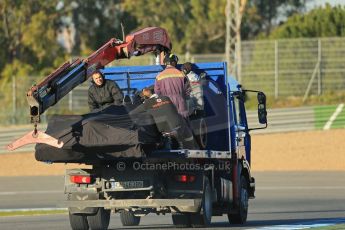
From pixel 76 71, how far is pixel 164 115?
1908 mm

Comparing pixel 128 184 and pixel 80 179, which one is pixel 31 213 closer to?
pixel 80 179

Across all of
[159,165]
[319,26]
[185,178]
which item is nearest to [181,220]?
[185,178]

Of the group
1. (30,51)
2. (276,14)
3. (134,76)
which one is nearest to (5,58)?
(30,51)

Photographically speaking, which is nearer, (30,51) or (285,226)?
(285,226)

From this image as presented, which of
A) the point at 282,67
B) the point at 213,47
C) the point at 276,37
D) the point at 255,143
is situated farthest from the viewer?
the point at 213,47

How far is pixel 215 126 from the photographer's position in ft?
61.3

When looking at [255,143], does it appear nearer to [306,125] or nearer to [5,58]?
[306,125]

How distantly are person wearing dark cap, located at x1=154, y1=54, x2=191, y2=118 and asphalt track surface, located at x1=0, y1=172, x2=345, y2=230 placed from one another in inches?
84.3

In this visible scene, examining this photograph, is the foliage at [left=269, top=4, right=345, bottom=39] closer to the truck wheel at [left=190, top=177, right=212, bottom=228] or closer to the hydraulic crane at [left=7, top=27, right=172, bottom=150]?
the hydraulic crane at [left=7, top=27, right=172, bottom=150]

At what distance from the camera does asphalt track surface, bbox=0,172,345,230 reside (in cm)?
1998

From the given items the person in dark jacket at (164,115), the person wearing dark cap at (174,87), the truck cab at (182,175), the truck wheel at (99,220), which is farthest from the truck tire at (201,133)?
the truck wheel at (99,220)

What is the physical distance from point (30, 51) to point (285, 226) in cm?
4820

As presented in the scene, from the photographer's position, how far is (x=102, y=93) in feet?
59.5

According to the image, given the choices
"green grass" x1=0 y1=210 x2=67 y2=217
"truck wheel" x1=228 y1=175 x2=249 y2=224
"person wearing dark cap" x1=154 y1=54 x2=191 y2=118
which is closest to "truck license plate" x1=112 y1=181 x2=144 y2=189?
"person wearing dark cap" x1=154 y1=54 x2=191 y2=118
